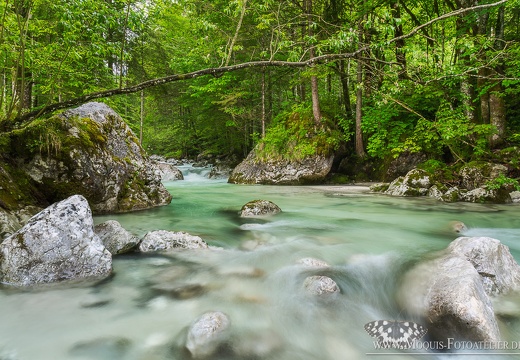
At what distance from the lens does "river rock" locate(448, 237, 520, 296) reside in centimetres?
274

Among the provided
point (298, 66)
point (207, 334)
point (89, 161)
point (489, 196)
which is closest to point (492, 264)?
point (207, 334)

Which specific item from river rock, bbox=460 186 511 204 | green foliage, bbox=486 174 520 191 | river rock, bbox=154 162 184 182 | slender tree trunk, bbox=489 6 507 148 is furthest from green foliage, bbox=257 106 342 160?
green foliage, bbox=486 174 520 191

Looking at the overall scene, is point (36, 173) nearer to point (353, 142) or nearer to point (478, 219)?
point (478, 219)

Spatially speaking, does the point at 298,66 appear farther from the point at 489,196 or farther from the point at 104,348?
the point at 489,196

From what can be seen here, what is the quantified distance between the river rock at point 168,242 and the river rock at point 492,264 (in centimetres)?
314

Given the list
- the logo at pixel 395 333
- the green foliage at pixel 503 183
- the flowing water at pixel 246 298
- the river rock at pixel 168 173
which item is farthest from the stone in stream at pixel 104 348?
the river rock at pixel 168 173

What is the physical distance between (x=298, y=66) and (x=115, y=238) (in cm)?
332

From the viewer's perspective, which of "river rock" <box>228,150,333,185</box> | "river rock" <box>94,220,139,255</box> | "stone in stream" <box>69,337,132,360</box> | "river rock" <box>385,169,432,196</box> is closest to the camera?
"stone in stream" <box>69,337,132,360</box>

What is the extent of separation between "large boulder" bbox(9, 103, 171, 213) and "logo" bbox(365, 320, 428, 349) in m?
5.35

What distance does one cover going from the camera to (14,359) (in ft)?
6.43

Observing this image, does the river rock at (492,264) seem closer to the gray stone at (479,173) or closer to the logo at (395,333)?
the logo at (395,333)

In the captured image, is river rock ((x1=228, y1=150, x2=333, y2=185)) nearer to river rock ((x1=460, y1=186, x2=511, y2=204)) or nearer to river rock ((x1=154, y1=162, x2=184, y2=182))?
river rock ((x1=154, y1=162, x2=184, y2=182))

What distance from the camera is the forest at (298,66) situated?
4289 mm

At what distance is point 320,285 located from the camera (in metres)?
2.89
